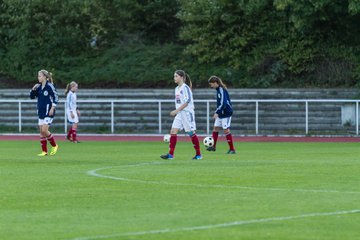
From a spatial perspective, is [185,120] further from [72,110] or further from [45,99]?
[72,110]

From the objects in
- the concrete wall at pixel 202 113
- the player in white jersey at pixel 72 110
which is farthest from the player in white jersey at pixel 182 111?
the concrete wall at pixel 202 113

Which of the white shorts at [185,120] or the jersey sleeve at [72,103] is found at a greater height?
the jersey sleeve at [72,103]

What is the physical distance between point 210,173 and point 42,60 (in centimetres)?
3234

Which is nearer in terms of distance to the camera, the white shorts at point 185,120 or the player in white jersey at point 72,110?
the white shorts at point 185,120

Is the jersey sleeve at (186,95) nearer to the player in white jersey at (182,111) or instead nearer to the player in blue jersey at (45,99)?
the player in white jersey at (182,111)

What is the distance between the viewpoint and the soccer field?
36.7 ft

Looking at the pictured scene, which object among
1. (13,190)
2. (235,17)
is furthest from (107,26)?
(13,190)

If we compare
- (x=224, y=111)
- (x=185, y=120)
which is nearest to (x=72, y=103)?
(x=224, y=111)

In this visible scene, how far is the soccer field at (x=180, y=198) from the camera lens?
1119 centimetres

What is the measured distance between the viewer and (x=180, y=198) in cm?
1438

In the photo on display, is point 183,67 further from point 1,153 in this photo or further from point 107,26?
point 1,153

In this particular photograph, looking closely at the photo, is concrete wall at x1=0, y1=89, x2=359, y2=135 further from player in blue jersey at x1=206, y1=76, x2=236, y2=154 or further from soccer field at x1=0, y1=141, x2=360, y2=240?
soccer field at x1=0, y1=141, x2=360, y2=240

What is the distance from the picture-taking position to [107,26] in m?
50.2

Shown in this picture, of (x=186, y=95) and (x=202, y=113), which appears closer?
(x=186, y=95)
